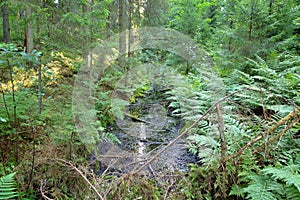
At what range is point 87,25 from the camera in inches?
200

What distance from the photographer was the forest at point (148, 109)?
2262 millimetres

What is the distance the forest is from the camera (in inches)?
89.0

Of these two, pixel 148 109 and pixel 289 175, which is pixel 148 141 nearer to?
pixel 148 109

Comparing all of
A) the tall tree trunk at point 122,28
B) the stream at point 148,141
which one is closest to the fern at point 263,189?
the stream at point 148,141

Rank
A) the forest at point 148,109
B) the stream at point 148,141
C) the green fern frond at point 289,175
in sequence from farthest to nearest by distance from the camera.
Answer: the stream at point 148,141 → the forest at point 148,109 → the green fern frond at point 289,175

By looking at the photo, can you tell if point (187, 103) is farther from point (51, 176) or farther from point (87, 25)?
point (51, 176)

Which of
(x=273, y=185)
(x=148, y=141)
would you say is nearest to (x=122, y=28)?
(x=148, y=141)

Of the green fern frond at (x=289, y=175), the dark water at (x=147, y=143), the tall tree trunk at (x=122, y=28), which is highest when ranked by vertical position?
the tall tree trunk at (x=122, y=28)

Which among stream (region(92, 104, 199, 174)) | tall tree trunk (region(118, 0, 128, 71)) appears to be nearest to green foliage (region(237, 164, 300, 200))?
stream (region(92, 104, 199, 174))

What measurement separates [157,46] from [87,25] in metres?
6.68

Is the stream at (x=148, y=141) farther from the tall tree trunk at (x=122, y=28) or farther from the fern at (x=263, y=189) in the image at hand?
the tall tree trunk at (x=122, y=28)

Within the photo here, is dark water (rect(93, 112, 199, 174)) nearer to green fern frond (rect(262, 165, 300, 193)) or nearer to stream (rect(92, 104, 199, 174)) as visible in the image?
stream (rect(92, 104, 199, 174))

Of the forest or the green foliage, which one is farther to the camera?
the forest

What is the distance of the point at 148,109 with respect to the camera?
7332 mm
